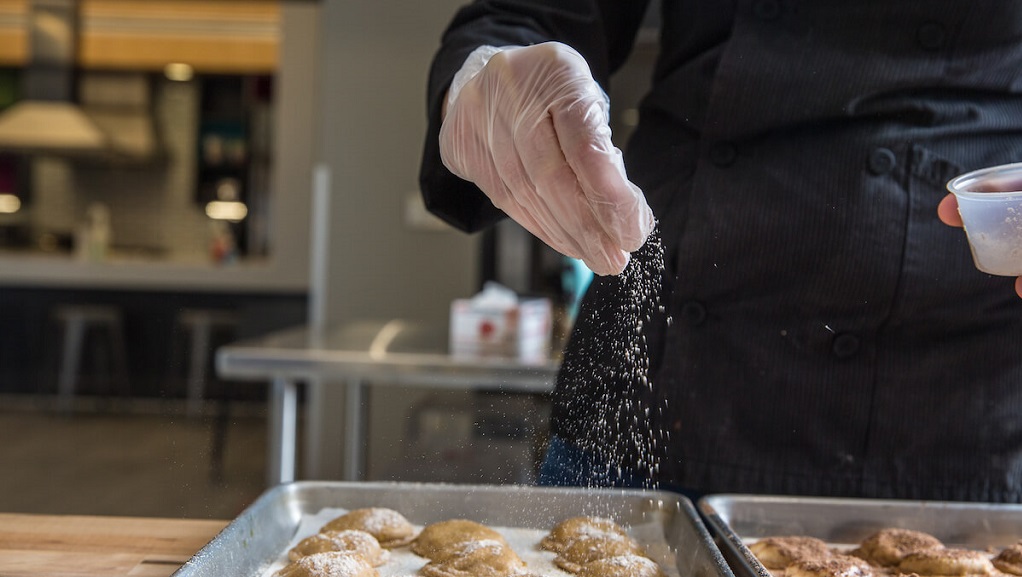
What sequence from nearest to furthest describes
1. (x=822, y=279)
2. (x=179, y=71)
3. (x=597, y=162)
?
(x=597, y=162), (x=822, y=279), (x=179, y=71)

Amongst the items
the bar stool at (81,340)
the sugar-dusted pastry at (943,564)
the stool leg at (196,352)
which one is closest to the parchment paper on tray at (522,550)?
the sugar-dusted pastry at (943,564)

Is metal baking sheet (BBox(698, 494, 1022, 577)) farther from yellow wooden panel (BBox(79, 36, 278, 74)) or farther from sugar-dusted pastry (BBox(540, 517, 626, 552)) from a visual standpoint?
yellow wooden panel (BBox(79, 36, 278, 74))

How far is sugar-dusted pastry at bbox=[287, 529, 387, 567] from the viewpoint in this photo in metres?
0.78

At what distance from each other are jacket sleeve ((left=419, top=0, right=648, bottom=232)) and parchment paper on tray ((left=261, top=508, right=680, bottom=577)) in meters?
0.31

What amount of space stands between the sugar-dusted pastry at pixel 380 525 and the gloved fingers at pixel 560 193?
1.08 feet

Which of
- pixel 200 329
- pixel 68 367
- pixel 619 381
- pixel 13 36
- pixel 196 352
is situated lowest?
pixel 68 367

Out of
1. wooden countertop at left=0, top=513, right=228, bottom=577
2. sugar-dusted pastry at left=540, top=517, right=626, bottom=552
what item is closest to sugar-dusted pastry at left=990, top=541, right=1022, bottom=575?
sugar-dusted pastry at left=540, top=517, right=626, bottom=552

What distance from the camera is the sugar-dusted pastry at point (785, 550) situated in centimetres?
79

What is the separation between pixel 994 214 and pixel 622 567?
0.43m

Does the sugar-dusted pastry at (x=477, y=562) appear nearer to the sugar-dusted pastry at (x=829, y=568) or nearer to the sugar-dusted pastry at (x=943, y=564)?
the sugar-dusted pastry at (x=829, y=568)

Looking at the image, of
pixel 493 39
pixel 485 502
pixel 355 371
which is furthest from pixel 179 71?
pixel 485 502

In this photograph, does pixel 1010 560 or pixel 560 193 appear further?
pixel 1010 560

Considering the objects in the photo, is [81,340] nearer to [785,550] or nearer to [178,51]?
[178,51]

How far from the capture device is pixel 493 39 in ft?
2.91
